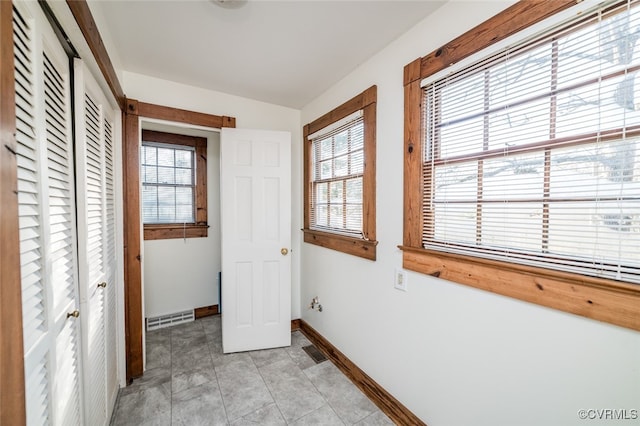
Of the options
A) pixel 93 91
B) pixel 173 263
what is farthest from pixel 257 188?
pixel 173 263

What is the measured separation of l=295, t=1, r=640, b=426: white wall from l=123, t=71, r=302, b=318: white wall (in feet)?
2.40

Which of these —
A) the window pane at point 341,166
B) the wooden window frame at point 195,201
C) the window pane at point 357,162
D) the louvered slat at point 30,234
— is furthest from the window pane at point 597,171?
the wooden window frame at point 195,201

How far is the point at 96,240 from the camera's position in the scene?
1454 mm

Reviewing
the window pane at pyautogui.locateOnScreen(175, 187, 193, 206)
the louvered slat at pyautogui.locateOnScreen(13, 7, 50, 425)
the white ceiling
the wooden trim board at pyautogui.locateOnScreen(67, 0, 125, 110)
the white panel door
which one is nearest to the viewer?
the louvered slat at pyautogui.locateOnScreen(13, 7, 50, 425)

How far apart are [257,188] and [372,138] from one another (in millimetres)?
1189

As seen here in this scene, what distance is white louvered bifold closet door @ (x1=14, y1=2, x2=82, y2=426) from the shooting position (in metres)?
0.74

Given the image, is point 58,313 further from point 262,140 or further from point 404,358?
point 262,140

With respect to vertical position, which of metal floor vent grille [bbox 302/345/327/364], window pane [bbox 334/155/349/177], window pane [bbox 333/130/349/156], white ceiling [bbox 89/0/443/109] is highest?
white ceiling [bbox 89/0/443/109]

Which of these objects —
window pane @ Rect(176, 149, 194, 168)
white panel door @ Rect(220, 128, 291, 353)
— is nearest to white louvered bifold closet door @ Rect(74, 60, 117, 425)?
white panel door @ Rect(220, 128, 291, 353)

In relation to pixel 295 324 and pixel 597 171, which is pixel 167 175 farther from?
pixel 597 171

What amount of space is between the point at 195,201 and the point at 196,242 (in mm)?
503

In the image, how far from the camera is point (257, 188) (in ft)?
8.17

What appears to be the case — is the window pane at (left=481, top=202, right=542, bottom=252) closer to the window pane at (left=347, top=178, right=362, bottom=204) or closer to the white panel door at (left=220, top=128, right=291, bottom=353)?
the window pane at (left=347, top=178, right=362, bottom=204)

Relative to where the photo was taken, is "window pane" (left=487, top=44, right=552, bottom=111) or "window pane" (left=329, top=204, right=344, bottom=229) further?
"window pane" (left=329, top=204, right=344, bottom=229)
